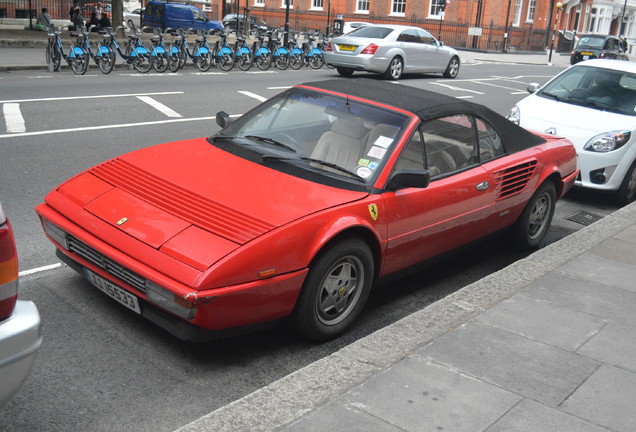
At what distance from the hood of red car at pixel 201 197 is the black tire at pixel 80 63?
1334 cm

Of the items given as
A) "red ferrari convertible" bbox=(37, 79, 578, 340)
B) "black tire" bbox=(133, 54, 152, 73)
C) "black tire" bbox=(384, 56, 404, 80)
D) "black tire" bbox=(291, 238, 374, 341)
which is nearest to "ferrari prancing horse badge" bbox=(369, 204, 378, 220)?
"red ferrari convertible" bbox=(37, 79, 578, 340)

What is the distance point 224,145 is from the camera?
17.4 ft

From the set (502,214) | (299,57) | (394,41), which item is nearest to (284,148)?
(502,214)

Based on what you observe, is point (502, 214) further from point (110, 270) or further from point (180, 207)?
point (110, 270)

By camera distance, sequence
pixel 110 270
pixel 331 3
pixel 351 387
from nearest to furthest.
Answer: pixel 351 387, pixel 110 270, pixel 331 3

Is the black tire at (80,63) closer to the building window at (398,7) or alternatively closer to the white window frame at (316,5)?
the building window at (398,7)

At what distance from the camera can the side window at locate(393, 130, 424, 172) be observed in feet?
16.0

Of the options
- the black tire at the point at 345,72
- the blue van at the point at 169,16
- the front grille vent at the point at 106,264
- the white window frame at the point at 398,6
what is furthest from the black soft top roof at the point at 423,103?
the white window frame at the point at 398,6

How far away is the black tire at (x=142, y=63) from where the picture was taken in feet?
61.6

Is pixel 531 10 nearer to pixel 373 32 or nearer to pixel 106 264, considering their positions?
pixel 373 32

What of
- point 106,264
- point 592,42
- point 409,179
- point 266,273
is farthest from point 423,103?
point 592,42

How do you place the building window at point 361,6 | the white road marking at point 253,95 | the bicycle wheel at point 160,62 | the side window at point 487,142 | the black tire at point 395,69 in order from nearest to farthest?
the side window at point 487,142 < the white road marking at point 253,95 < the bicycle wheel at point 160,62 < the black tire at point 395,69 < the building window at point 361,6

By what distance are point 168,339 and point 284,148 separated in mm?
1587

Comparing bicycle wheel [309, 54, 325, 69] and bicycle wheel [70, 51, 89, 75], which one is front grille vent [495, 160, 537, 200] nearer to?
bicycle wheel [70, 51, 89, 75]
